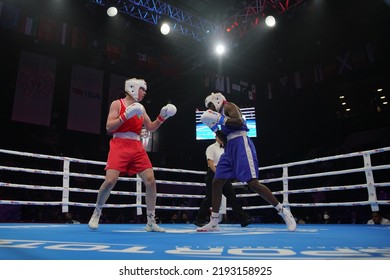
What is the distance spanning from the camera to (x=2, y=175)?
944 centimetres

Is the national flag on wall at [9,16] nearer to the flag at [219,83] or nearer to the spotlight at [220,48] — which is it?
the spotlight at [220,48]

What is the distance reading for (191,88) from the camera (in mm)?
13312

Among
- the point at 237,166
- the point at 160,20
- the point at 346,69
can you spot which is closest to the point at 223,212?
the point at 237,166

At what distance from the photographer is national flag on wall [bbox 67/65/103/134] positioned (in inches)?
400

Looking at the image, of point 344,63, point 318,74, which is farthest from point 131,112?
point 318,74

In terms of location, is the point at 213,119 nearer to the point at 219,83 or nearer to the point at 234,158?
the point at 234,158

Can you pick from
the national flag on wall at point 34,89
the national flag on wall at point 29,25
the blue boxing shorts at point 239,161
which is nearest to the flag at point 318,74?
the national flag on wall at point 34,89

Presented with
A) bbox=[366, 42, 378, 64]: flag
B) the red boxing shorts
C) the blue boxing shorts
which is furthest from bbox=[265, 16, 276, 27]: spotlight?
the red boxing shorts

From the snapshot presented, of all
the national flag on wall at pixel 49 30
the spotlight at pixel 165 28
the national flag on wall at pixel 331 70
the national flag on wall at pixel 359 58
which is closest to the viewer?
the spotlight at pixel 165 28

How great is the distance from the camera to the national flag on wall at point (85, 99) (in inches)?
400

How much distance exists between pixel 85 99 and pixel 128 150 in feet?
27.2

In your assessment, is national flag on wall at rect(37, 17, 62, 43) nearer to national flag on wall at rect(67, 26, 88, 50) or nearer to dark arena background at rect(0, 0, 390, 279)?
dark arena background at rect(0, 0, 390, 279)

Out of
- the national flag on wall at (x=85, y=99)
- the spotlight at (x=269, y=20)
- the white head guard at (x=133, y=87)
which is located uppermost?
the spotlight at (x=269, y=20)

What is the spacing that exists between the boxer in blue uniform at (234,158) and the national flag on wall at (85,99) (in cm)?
805
